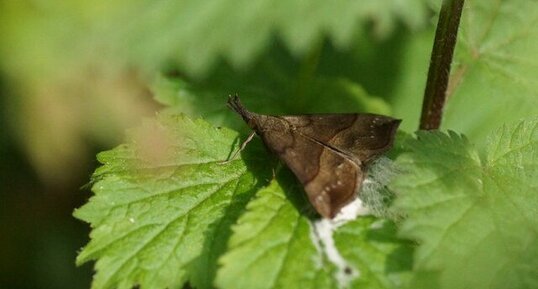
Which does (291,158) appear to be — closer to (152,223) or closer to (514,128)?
(152,223)

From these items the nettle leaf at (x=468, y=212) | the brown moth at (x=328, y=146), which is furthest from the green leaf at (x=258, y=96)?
the nettle leaf at (x=468, y=212)

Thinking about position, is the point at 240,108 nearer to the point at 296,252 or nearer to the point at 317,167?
the point at 317,167

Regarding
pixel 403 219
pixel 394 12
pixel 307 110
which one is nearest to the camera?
pixel 403 219

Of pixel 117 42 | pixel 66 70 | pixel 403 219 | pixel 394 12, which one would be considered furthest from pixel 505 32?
pixel 66 70

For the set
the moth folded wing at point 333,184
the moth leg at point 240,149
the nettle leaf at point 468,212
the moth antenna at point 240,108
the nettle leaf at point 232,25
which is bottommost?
the nettle leaf at point 468,212

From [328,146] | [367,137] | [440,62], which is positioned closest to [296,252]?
[328,146]

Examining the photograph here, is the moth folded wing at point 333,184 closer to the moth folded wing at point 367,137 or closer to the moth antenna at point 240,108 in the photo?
the moth folded wing at point 367,137
